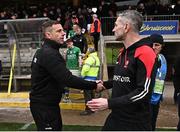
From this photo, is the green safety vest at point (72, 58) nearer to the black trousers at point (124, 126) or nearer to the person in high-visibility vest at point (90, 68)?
the person in high-visibility vest at point (90, 68)

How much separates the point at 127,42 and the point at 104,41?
12100mm

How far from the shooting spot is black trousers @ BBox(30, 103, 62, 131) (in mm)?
4902

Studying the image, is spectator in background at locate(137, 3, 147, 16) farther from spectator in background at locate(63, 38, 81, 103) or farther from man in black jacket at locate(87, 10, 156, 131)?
man in black jacket at locate(87, 10, 156, 131)

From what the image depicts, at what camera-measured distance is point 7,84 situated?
41.1 ft

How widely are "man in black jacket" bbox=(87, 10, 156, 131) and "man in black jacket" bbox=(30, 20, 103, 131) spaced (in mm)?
938

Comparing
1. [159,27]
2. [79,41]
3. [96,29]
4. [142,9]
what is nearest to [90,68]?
[79,41]

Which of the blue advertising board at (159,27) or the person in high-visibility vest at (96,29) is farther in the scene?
the person in high-visibility vest at (96,29)

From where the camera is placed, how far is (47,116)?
4902mm

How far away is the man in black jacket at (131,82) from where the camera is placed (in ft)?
12.0

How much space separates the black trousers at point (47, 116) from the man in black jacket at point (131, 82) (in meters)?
1.12

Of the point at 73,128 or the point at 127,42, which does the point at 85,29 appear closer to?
the point at 73,128

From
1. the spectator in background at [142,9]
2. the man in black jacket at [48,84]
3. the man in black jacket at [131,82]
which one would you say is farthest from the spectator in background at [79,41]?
the man in black jacket at [131,82]

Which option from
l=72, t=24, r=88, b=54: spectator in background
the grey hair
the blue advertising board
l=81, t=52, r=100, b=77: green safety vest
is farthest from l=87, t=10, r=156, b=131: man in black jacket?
the blue advertising board

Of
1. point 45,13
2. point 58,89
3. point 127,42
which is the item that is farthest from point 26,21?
point 45,13
